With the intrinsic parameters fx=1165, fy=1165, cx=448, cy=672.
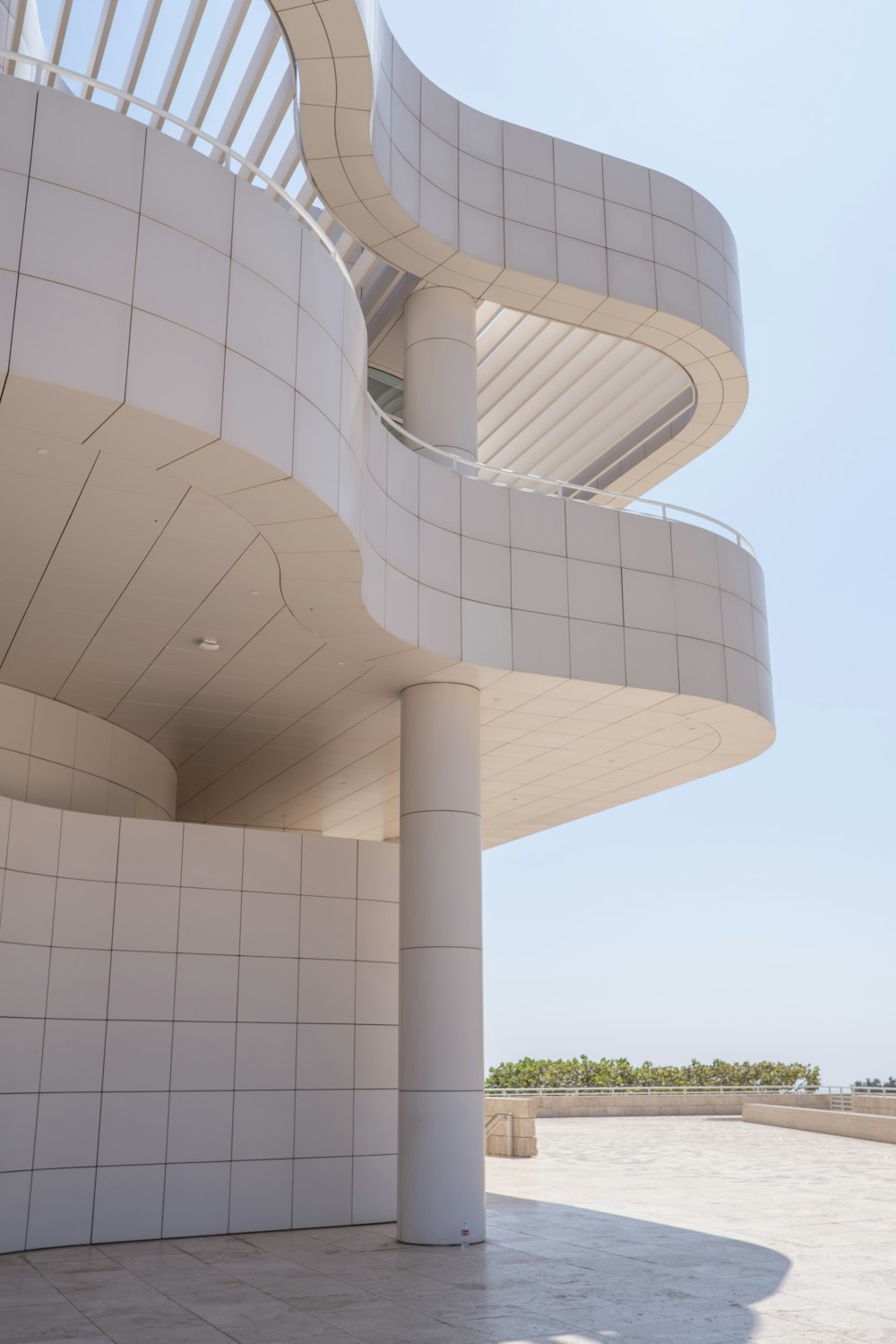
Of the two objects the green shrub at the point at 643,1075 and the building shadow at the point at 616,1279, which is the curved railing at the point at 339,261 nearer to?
the building shadow at the point at 616,1279

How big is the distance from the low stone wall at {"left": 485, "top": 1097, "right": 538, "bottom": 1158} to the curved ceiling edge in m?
15.5

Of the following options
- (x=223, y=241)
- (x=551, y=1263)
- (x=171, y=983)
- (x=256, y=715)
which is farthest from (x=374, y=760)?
(x=223, y=241)

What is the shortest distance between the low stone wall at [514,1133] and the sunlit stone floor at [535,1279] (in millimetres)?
5652

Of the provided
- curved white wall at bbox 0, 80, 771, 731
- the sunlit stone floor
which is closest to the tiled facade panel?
the sunlit stone floor

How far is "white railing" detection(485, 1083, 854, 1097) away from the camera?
39.6m

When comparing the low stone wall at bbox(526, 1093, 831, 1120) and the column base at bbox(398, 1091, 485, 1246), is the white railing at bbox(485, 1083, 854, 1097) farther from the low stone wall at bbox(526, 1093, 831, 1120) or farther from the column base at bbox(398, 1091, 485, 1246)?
the column base at bbox(398, 1091, 485, 1246)

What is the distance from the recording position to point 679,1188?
19.8 metres

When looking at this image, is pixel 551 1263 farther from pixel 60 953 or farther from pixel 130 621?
pixel 130 621

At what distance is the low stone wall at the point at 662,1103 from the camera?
1496 inches

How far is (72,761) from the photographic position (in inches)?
A: 733

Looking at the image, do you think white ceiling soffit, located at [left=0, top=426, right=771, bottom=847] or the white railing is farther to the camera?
the white railing

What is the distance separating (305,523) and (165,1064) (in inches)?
322

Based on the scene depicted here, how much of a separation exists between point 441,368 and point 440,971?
369 inches

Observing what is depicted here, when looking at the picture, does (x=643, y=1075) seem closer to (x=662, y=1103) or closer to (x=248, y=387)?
(x=662, y=1103)
